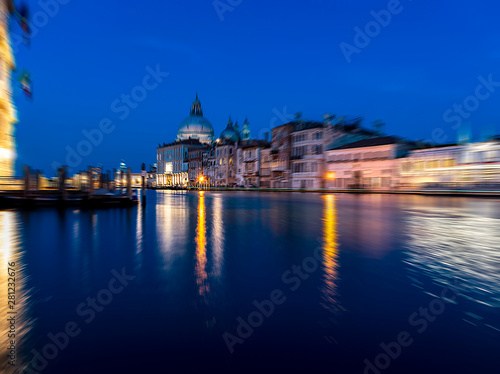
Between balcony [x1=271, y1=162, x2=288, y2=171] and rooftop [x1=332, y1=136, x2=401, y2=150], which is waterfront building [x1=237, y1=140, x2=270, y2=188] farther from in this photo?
rooftop [x1=332, y1=136, x2=401, y2=150]

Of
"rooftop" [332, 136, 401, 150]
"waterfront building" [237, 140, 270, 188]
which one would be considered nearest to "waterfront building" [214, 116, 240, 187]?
→ "waterfront building" [237, 140, 270, 188]

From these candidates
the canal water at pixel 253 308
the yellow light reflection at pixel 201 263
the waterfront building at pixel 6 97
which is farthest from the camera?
the waterfront building at pixel 6 97

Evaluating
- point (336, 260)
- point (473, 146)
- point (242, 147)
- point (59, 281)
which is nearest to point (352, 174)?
point (473, 146)

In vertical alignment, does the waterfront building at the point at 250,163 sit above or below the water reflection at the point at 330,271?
above

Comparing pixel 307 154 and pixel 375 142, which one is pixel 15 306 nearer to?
pixel 375 142

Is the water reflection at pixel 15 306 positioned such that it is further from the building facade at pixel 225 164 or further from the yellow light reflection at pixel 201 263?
the building facade at pixel 225 164

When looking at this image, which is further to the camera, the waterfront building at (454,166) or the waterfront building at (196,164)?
the waterfront building at (196,164)

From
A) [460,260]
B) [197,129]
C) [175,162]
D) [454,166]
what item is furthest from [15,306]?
[197,129]

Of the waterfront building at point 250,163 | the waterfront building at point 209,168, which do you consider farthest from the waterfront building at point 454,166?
the waterfront building at point 209,168

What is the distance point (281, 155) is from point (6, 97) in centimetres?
5056

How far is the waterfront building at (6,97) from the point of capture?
21000 mm

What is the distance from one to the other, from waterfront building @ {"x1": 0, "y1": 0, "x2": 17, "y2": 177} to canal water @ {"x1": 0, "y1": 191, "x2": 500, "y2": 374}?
19.8 metres

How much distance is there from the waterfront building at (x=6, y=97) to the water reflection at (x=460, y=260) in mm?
27324

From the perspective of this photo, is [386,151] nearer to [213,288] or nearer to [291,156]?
[291,156]
